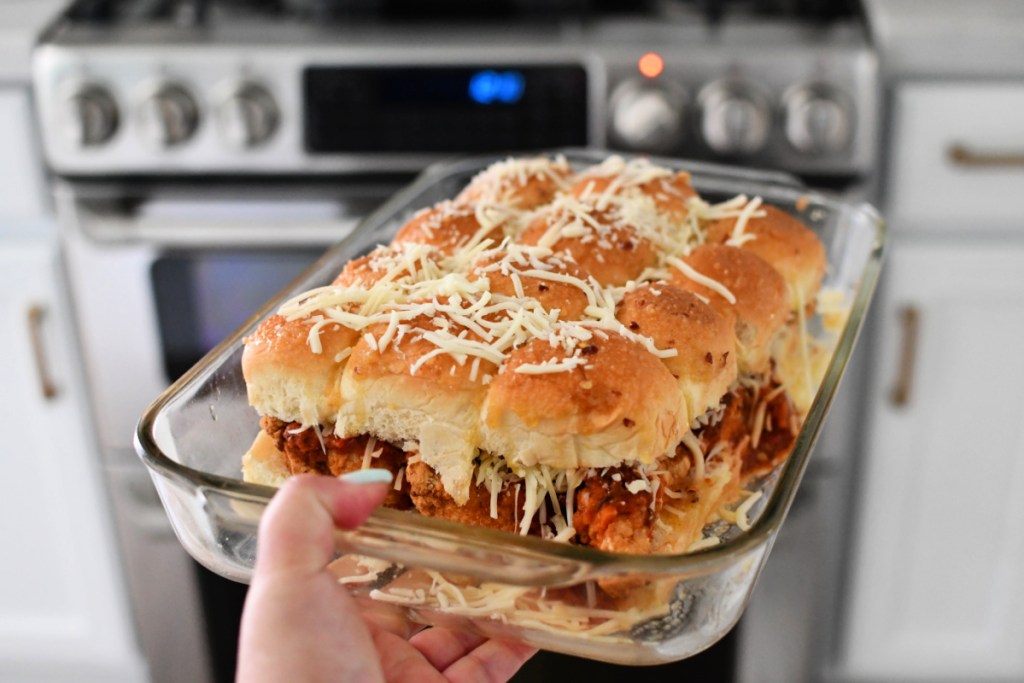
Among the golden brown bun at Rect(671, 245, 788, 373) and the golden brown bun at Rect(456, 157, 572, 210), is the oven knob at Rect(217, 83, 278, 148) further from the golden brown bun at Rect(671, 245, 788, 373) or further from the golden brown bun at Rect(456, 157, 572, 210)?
the golden brown bun at Rect(671, 245, 788, 373)

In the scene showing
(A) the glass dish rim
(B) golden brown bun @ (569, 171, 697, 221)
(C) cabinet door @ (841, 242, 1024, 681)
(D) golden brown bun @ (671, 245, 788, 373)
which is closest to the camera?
(A) the glass dish rim

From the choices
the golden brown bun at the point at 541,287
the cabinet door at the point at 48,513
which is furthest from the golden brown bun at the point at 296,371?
the cabinet door at the point at 48,513

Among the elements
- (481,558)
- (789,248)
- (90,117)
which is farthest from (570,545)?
(90,117)

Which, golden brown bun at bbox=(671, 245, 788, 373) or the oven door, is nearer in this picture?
golden brown bun at bbox=(671, 245, 788, 373)

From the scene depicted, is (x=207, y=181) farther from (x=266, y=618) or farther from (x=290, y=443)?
(x=266, y=618)

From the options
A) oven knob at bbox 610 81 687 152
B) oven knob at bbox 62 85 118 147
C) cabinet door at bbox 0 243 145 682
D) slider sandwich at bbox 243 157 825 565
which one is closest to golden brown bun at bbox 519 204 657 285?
slider sandwich at bbox 243 157 825 565

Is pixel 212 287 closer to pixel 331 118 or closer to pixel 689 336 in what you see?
pixel 331 118

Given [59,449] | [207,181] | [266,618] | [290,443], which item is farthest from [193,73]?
[266,618]
